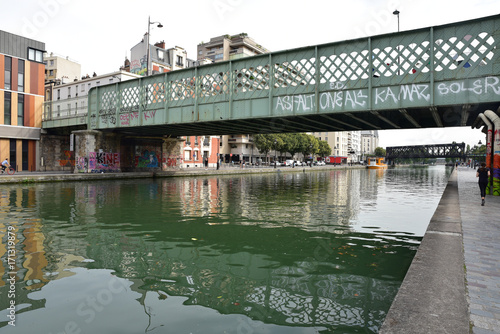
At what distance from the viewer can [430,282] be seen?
4223 millimetres

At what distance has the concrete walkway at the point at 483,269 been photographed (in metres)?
3.35

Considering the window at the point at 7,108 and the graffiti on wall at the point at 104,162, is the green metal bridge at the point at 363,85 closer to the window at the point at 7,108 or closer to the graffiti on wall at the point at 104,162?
the graffiti on wall at the point at 104,162

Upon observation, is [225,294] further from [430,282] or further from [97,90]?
[97,90]

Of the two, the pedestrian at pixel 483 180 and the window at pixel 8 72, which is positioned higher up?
the window at pixel 8 72

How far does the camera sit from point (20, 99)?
36.9 m

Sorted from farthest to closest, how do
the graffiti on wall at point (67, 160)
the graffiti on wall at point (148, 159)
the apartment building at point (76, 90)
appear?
the apartment building at point (76, 90) → the graffiti on wall at point (67, 160) → the graffiti on wall at point (148, 159)

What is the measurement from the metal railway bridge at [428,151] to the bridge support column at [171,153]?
92.1 meters

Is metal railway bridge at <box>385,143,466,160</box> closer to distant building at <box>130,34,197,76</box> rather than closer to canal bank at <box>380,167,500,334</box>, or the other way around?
distant building at <box>130,34,197,76</box>

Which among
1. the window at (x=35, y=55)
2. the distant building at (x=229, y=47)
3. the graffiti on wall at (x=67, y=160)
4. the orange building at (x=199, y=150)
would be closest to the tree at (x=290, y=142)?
the orange building at (x=199, y=150)

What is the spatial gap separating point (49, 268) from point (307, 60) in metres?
16.0

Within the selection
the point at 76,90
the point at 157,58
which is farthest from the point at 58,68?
the point at 157,58

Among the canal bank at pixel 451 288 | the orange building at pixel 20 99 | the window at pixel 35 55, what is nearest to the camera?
the canal bank at pixel 451 288

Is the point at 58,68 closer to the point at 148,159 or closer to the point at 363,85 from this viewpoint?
the point at 148,159

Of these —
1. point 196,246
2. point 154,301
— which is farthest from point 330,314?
point 196,246
